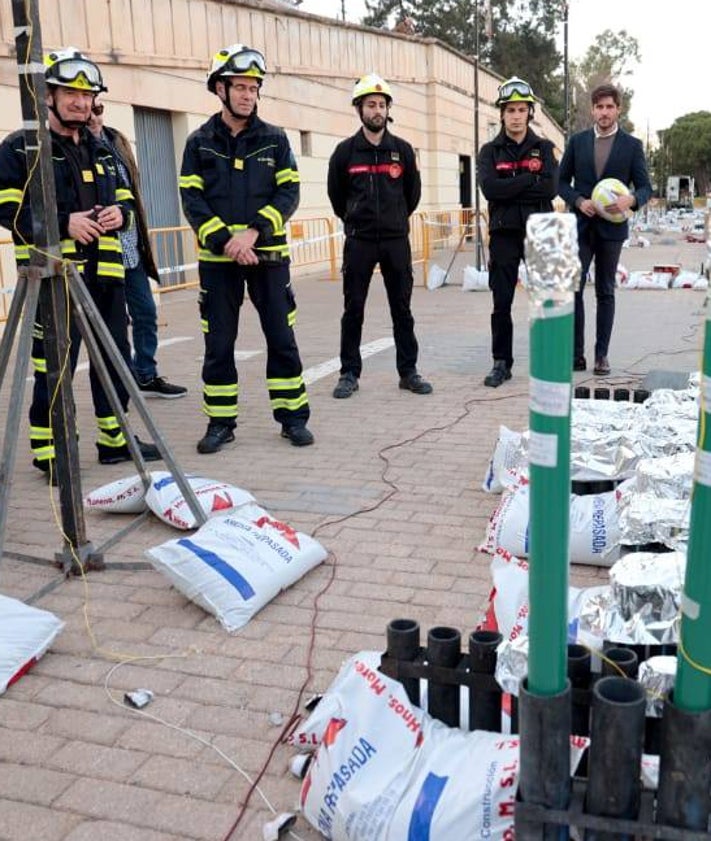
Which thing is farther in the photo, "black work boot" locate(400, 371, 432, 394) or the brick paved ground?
"black work boot" locate(400, 371, 432, 394)

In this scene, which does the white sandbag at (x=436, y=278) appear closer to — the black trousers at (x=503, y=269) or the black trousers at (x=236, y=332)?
the black trousers at (x=503, y=269)

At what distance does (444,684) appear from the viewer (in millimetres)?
2498

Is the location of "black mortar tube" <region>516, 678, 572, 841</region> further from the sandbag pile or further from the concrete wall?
the concrete wall

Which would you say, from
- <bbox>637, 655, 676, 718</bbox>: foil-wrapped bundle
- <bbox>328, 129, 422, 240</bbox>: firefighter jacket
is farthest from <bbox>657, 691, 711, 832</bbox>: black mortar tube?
<bbox>328, 129, 422, 240</bbox>: firefighter jacket

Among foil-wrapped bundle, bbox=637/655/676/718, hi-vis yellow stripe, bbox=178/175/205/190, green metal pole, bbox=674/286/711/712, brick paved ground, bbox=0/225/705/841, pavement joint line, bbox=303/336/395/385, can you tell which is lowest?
brick paved ground, bbox=0/225/705/841

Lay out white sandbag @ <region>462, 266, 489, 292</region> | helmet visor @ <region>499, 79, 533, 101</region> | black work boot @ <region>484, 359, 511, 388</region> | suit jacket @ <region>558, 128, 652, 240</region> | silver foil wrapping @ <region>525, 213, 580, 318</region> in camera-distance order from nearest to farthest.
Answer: silver foil wrapping @ <region>525, 213, 580, 318</region> < helmet visor @ <region>499, 79, 533, 101</region> < suit jacket @ <region>558, 128, 652, 240</region> < black work boot @ <region>484, 359, 511, 388</region> < white sandbag @ <region>462, 266, 489, 292</region>

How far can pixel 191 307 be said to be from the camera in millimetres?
13773

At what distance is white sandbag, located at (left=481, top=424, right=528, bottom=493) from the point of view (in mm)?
4684

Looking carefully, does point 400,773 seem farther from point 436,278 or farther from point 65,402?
point 436,278

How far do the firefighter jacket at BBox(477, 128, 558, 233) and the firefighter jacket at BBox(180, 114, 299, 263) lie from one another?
6.58ft

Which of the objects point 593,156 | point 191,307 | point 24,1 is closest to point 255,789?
point 24,1

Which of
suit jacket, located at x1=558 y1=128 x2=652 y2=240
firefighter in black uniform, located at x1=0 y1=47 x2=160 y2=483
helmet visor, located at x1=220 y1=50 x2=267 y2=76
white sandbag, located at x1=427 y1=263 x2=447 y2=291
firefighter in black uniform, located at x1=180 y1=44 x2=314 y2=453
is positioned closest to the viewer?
firefighter in black uniform, located at x1=0 y1=47 x2=160 y2=483

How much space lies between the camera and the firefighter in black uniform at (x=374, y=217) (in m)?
6.89

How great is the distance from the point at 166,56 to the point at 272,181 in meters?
10.8
